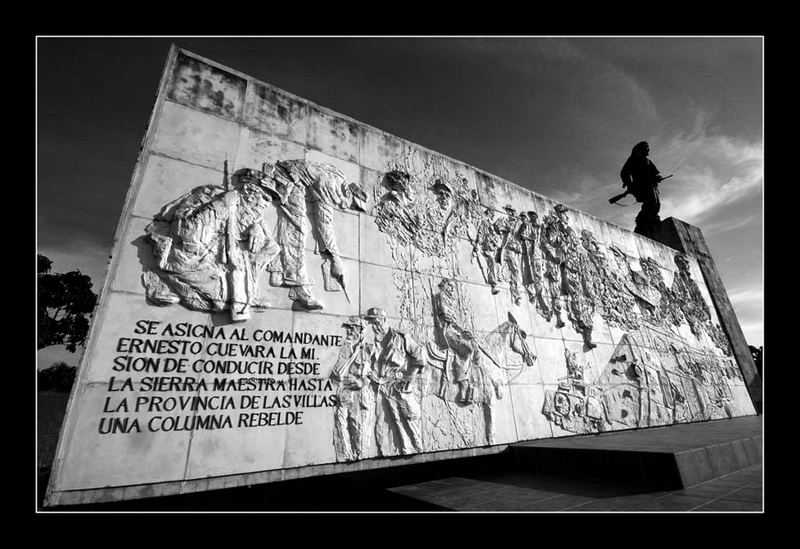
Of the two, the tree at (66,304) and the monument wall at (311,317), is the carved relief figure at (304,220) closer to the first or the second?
the monument wall at (311,317)

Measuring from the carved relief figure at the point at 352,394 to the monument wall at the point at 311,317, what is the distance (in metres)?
0.02

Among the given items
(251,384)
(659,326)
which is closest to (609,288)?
(659,326)

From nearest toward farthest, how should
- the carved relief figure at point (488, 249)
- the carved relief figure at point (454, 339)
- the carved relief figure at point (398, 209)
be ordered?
the carved relief figure at point (454, 339) → the carved relief figure at point (398, 209) → the carved relief figure at point (488, 249)

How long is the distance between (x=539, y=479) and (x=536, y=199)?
6.10m

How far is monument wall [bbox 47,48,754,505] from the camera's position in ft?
12.1

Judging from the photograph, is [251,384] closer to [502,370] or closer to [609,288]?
[502,370]

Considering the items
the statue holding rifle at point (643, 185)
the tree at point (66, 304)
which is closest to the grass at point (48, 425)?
the tree at point (66, 304)

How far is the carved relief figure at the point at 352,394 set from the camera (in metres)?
4.49

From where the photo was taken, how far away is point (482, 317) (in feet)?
21.5

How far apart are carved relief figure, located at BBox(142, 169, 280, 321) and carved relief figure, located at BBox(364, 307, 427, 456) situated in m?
1.70

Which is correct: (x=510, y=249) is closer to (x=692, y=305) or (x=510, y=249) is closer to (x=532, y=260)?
(x=532, y=260)

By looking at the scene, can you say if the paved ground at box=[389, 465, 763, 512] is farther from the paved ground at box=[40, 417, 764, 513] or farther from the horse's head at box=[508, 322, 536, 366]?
the horse's head at box=[508, 322, 536, 366]

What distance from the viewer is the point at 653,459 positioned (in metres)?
4.20

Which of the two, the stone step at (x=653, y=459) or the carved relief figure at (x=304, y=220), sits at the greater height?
the carved relief figure at (x=304, y=220)
